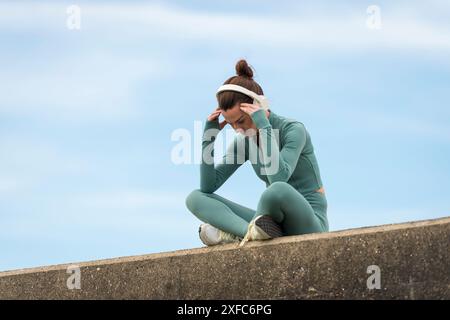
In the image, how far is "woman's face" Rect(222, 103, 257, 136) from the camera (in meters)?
6.20

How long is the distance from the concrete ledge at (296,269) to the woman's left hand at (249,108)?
2.96ft

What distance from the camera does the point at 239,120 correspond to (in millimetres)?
6234

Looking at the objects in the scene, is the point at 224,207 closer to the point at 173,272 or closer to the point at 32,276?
the point at 173,272

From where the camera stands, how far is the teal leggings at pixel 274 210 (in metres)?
5.71

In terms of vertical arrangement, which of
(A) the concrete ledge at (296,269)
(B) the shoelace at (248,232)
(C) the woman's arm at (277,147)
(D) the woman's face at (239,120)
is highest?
(D) the woman's face at (239,120)

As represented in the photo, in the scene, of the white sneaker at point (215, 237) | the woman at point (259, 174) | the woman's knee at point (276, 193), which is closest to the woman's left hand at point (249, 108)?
the woman at point (259, 174)

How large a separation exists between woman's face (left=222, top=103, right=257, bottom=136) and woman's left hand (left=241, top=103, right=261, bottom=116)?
8 centimetres

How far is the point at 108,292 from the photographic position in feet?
20.9

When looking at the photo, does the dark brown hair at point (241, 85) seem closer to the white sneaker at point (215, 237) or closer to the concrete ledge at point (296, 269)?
the white sneaker at point (215, 237)

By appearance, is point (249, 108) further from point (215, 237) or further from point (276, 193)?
point (215, 237)

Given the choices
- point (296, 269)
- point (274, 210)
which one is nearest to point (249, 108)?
point (274, 210)

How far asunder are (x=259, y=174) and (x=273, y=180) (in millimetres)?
468

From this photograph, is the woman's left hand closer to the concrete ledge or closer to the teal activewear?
the teal activewear
